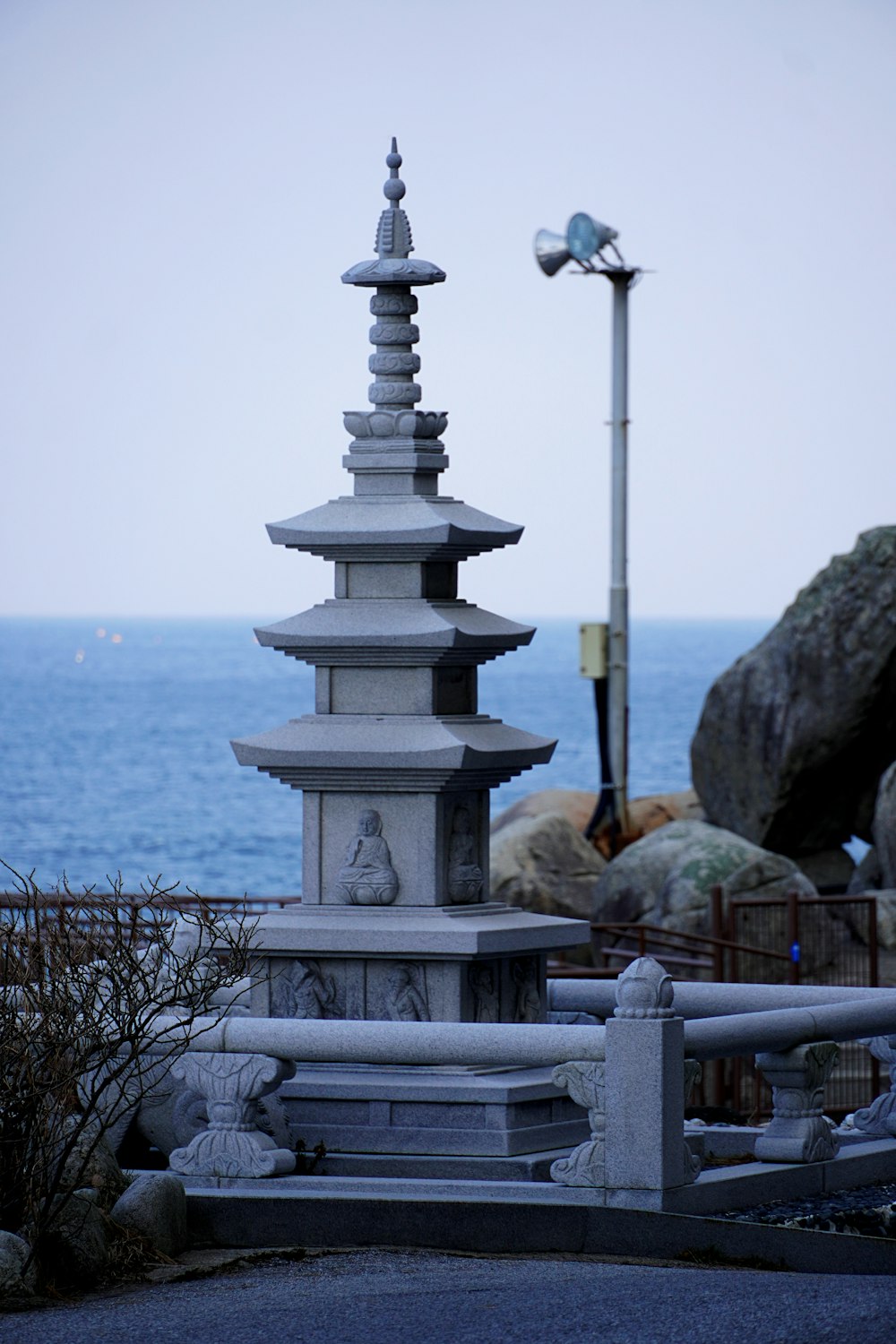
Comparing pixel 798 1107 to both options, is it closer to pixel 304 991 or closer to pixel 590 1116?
pixel 590 1116

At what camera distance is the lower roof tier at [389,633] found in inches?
504

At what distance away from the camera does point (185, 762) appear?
338 feet

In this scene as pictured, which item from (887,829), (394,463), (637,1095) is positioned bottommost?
(637,1095)

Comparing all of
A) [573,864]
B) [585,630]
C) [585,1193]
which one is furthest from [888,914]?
[585,1193]

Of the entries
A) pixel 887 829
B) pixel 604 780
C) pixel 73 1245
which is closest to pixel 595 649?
pixel 604 780

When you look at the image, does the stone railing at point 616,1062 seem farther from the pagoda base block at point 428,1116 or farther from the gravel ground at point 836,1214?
the pagoda base block at point 428,1116

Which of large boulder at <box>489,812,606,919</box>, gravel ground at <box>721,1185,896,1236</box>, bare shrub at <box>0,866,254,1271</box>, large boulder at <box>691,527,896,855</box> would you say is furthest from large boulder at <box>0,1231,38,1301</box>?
large boulder at <box>691,527,896,855</box>

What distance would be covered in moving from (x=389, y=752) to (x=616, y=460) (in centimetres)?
2087

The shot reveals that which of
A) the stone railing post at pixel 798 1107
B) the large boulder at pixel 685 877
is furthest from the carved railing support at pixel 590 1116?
the large boulder at pixel 685 877

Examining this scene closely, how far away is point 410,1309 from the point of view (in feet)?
30.1

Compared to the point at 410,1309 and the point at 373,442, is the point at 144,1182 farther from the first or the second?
the point at 373,442

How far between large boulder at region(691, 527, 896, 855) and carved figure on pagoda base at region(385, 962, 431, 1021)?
19685 millimetres

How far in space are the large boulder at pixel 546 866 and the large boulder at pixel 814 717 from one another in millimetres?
2859

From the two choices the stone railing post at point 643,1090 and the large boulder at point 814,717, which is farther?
the large boulder at point 814,717
